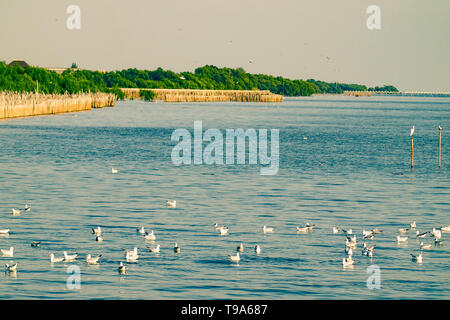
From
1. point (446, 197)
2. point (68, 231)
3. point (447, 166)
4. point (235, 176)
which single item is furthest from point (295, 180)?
point (68, 231)

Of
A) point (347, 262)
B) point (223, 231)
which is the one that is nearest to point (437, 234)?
point (347, 262)

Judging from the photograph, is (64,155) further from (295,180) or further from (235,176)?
(295,180)

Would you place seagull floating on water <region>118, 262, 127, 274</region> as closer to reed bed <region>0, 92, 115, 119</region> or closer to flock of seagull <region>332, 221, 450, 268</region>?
flock of seagull <region>332, 221, 450, 268</region>

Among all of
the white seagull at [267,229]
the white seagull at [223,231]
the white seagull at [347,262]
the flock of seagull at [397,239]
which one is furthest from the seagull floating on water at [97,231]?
the white seagull at [347,262]

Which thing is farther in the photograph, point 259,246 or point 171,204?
point 171,204

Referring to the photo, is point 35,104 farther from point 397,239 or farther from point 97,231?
point 397,239

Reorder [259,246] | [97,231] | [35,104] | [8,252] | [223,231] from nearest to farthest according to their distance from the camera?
→ [8,252] → [259,246] → [97,231] → [223,231] → [35,104]

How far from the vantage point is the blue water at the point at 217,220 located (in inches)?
838

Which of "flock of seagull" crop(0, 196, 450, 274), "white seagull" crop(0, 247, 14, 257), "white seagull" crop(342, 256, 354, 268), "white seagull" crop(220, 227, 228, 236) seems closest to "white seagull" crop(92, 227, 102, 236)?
"flock of seagull" crop(0, 196, 450, 274)

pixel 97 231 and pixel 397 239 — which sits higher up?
pixel 97 231

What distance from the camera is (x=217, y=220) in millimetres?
31281

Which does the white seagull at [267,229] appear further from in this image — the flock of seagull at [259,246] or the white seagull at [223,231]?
the white seagull at [223,231]

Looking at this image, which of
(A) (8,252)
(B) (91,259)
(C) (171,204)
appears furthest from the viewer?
(C) (171,204)

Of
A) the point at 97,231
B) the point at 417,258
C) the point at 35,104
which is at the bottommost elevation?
the point at 417,258
